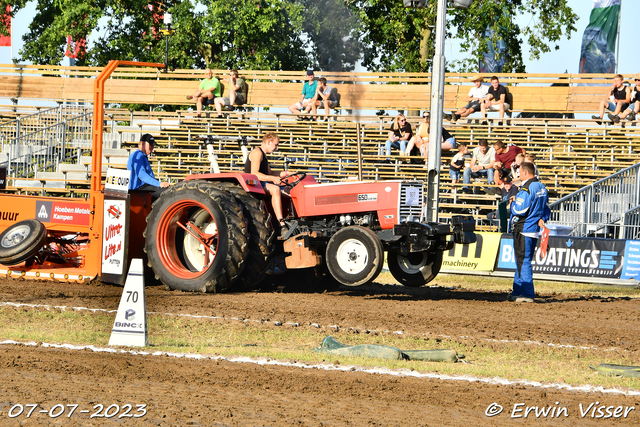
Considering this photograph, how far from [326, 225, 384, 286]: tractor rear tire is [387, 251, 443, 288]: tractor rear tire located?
2.29ft

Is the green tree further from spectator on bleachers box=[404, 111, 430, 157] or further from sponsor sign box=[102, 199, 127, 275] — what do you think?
sponsor sign box=[102, 199, 127, 275]

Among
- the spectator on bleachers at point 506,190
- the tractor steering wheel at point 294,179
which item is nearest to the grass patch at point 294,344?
the tractor steering wheel at point 294,179

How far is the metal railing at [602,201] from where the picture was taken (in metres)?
15.2

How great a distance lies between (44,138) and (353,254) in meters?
12.5

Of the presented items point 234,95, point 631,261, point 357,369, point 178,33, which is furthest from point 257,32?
point 357,369

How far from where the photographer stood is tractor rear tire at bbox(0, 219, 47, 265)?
9078mm

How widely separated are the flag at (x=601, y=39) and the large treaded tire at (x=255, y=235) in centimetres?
1809

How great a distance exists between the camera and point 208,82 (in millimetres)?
21969

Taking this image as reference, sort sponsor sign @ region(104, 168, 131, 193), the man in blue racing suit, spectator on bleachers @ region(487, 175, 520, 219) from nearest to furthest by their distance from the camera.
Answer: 1. sponsor sign @ region(104, 168, 131, 193)
2. the man in blue racing suit
3. spectator on bleachers @ region(487, 175, 520, 219)

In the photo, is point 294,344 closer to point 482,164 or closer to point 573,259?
point 573,259

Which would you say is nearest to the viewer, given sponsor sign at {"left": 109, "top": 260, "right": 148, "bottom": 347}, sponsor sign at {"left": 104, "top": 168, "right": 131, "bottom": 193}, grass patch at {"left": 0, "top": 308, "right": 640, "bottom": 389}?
grass patch at {"left": 0, "top": 308, "right": 640, "bottom": 389}

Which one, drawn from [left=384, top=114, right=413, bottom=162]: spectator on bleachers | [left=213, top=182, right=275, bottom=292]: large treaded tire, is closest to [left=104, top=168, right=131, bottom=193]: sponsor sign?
[left=213, top=182, right=275, bottom=292]: large treaded tire

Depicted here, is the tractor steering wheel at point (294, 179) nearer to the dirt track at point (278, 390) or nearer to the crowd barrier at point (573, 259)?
the dirt track at point (278, 390)

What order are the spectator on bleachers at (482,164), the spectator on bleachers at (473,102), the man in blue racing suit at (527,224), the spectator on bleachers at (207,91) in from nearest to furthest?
the man in blue racing suit at (527,224)
the spectator on bleachers at (482,164)
the spectator on bleachers at (473,102)
the spectator on bleachers at (207,91)
